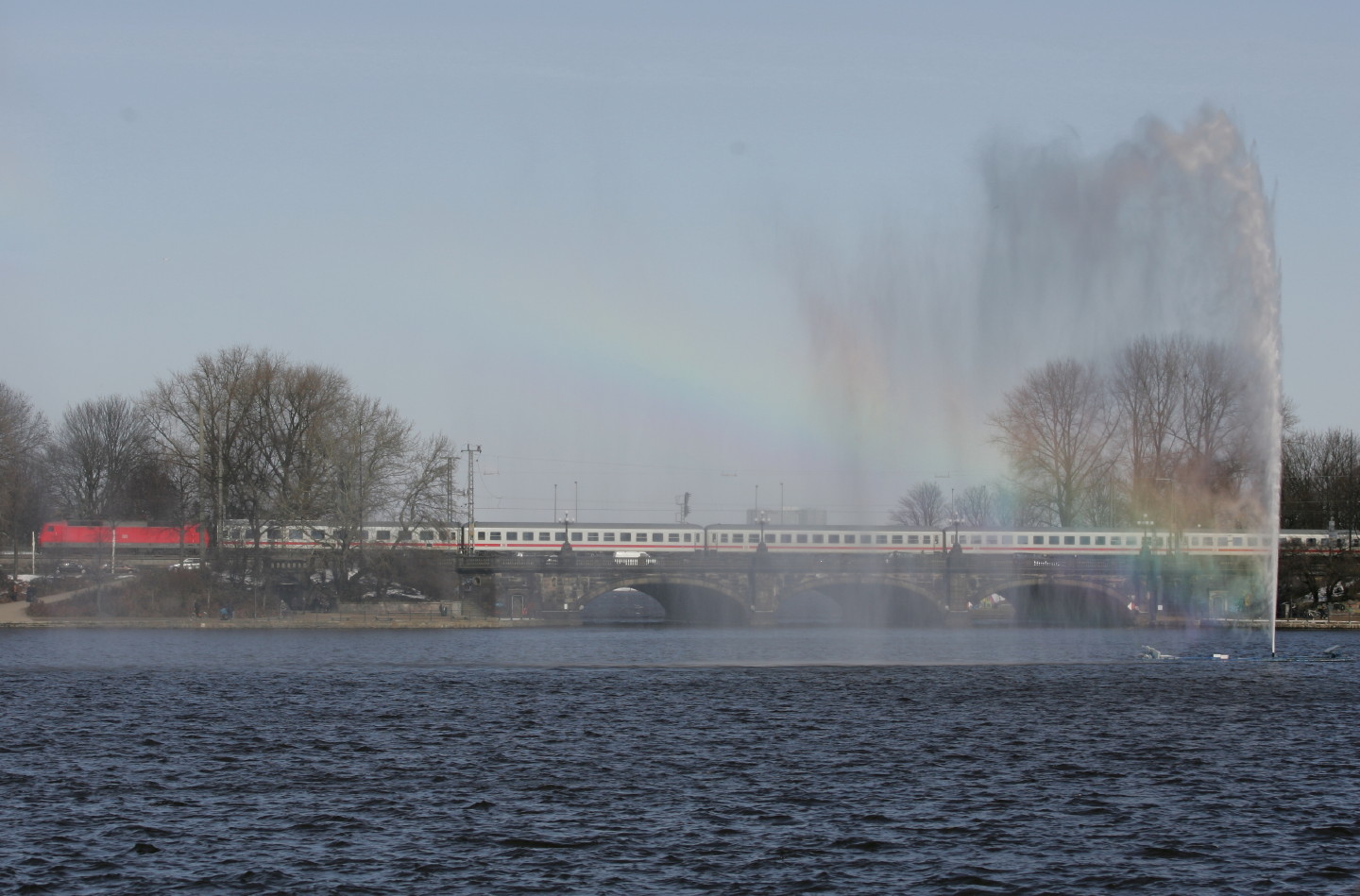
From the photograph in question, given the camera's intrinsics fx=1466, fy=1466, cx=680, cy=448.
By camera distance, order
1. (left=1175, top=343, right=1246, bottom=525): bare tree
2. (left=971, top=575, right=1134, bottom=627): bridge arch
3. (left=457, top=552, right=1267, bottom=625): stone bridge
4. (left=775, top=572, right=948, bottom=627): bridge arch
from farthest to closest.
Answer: (left=775, top=572, right=948, bottom=627): bridge arch → (left=971, top=575, right=1134, bottom=627): bridge arch → (left=457, top=552, right=1267, bottom=625): stone bridge → (left=1175, top=343, right=1246, bottom=525): bare tree

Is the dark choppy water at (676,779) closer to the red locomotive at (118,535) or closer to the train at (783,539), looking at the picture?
the train at (783,539)

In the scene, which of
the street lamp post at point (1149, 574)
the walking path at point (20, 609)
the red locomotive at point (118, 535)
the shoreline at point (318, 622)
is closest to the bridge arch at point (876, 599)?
the street lamp post at point (1149, 574)

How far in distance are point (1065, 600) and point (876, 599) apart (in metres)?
12.6

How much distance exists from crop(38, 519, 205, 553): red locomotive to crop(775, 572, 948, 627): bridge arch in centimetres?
4393

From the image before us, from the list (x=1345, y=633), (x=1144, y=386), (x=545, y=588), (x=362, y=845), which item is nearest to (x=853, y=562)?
(x=545, y=588)

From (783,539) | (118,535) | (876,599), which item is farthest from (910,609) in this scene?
(118,535)

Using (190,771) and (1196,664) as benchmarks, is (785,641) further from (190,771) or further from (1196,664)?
(190,771)

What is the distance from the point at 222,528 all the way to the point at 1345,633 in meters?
67.0

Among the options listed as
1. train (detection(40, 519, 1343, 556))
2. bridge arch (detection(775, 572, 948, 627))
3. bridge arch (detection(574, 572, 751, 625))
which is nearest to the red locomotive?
train (detection(40, 519, 1343, 556))

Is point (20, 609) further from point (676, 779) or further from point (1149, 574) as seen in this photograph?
point (1149, 574)

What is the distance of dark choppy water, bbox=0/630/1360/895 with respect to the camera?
2072 centimetres

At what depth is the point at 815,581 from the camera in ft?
305

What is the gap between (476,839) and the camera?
22812mm

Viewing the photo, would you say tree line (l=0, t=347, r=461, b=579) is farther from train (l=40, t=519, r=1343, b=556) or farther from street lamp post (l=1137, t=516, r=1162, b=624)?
street lamp post (l=1137, t=516, r=1162, b=624)
